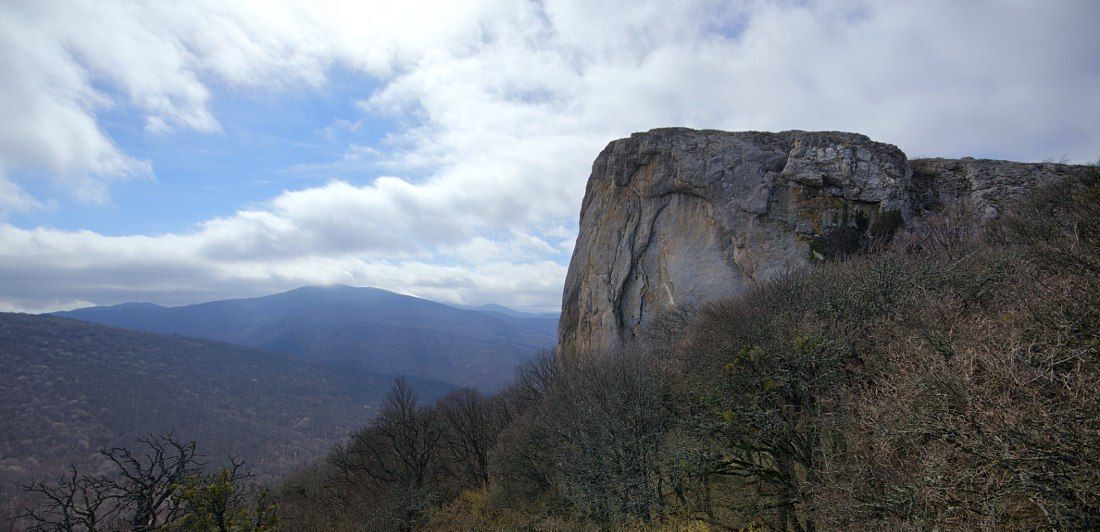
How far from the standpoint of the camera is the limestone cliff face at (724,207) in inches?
1395

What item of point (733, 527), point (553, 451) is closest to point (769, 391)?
point (733, 527)

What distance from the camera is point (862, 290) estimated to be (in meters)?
18.0

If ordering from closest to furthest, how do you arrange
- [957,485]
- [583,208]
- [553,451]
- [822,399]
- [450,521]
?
1. [957,485]
2. [822,399]
3. [553,451]
4. [450,521]
5. [583,208]

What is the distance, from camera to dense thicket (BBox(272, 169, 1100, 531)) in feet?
26.3

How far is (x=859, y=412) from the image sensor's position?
487 inches

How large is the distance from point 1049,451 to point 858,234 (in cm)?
3232

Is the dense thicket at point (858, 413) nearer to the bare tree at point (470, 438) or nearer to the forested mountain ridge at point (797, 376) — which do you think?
the forested mountain ridge at point (797, 376)

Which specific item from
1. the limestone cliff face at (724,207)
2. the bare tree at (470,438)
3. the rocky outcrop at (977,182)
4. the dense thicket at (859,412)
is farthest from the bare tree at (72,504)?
the rocky outcrop at (977,182)

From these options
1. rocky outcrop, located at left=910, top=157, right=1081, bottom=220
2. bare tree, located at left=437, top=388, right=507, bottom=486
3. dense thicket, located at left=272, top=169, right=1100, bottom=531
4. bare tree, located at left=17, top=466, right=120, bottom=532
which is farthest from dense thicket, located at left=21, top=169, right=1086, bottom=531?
bare tree, located at left=17, top=466, right=120, bottom=532

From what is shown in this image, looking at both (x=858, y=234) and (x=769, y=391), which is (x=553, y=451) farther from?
(x=858, y=234)

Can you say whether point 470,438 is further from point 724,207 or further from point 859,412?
point 859,412

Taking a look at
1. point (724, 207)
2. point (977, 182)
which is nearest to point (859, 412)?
point (724, 207)

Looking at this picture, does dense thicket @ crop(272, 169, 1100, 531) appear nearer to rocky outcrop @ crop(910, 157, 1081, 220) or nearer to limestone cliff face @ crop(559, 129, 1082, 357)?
rocky outcrop @ crop(910, 157, 1081, 220)

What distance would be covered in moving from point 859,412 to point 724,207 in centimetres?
3088
